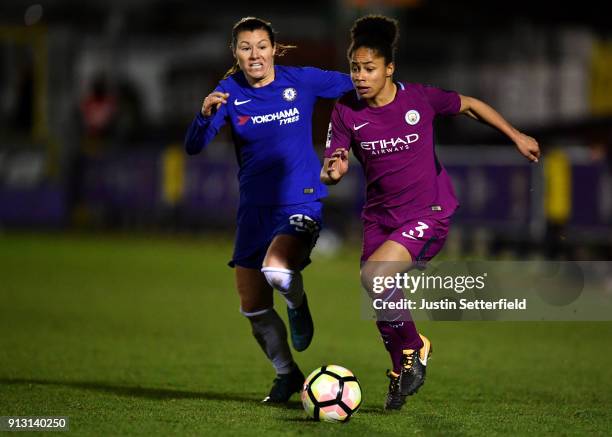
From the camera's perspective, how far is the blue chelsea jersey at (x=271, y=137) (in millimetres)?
7777

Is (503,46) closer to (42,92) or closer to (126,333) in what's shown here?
(42,92)

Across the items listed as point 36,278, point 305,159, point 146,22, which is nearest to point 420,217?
point 305,159

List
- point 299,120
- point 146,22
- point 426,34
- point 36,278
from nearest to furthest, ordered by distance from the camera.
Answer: point 299,120
point 36,278
point 146,22
point 426,34

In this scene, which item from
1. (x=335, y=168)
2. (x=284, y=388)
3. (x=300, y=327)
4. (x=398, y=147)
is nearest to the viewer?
(x=335, y=168)

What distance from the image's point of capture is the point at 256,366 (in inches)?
375

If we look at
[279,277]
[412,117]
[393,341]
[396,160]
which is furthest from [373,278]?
[412,117]

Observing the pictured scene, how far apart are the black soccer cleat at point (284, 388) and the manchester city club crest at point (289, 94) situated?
172 cm

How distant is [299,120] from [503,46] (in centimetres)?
1917

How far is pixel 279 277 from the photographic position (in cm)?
738

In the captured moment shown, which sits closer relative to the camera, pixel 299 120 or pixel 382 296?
pixel 382 296

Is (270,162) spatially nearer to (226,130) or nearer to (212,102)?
(212,102)

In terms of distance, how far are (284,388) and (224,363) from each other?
1833mm

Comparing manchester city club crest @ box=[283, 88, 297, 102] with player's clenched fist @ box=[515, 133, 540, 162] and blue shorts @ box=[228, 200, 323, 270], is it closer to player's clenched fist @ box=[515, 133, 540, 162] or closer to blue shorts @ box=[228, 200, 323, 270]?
blue shorts @ box=[228, 200, 323, 270]

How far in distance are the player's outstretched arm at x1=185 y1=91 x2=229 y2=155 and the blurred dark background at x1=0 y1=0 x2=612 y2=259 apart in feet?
28.6
